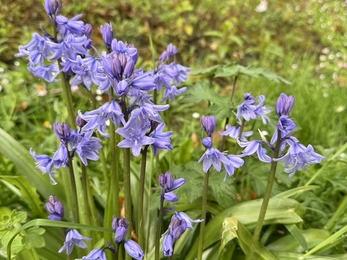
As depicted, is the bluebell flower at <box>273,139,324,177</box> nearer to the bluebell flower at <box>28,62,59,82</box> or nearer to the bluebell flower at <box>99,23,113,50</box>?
the bluebell flower at <box>99,23,113,50</box>

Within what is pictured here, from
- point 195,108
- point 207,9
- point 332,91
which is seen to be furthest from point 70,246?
point 207,9

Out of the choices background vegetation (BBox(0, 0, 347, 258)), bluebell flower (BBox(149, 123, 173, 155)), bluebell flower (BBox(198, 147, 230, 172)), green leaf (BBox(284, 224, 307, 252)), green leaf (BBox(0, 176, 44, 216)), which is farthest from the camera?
background vegetation (BBox(0, 0, 347, 258))

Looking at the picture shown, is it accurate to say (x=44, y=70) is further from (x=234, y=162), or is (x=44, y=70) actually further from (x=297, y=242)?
(x=297, y=242)

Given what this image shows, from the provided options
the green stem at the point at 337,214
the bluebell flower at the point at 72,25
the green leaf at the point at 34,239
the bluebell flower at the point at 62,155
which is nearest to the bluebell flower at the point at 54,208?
the green leaf at the point at 34,239

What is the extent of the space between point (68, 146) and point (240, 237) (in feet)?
2.92

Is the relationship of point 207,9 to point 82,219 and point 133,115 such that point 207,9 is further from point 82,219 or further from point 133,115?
point 133,115

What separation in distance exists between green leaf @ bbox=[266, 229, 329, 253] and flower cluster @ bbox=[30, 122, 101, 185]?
1.16 m

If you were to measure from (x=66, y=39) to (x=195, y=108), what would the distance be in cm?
291

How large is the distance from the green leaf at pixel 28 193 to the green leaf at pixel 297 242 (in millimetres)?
1349

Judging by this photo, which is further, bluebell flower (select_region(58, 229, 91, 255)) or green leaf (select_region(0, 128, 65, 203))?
green leaf (select_region(0, 128, 65, 203))

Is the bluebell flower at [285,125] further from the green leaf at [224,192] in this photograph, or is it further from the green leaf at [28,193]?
the green leaf at [28,193]

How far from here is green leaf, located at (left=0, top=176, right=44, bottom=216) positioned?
2.13m

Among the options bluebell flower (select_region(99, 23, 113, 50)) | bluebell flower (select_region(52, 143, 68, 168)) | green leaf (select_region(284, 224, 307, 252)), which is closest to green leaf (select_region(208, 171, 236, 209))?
green leaf (select_region(284, 224, 307, 252))

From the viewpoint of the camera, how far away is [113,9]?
6.31 m
